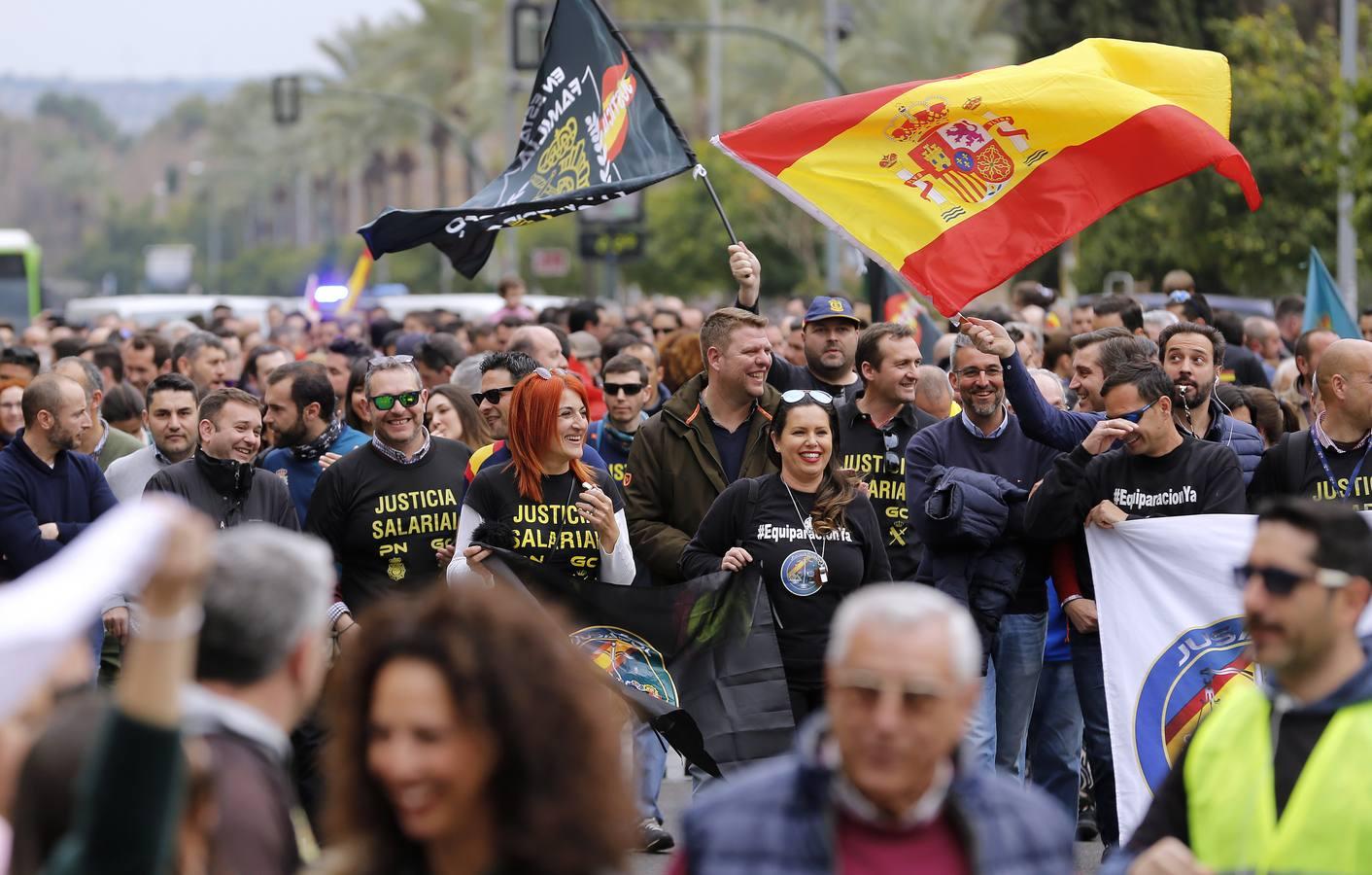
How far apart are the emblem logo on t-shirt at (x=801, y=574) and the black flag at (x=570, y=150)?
7.91 ft

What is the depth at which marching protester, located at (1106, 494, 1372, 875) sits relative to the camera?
3.80m

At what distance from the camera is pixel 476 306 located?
28.5 m

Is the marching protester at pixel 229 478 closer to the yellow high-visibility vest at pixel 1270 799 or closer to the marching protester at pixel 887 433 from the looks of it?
the marching protester at pixel 887 433

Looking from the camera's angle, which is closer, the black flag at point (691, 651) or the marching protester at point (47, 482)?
the black flag at point (691, 651)

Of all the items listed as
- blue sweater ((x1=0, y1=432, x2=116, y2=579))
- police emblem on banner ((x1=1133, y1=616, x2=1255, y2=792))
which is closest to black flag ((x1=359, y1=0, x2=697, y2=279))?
blue sweater ((x1=0, y1=432, x2=116, y2=579))

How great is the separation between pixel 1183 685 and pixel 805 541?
135 cm

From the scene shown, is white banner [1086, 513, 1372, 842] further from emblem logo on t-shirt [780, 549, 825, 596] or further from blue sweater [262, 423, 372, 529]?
blue sweater [262, 423, 372, 529]

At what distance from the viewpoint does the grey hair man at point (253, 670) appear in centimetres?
326

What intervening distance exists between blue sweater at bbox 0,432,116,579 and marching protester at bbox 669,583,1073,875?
18.4 feet

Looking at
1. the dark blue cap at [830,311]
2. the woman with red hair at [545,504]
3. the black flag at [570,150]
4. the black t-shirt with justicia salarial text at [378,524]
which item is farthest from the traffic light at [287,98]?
the woman with red hair at [545,504]

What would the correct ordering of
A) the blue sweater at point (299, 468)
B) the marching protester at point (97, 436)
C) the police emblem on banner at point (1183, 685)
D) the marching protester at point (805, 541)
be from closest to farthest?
the police emblem on banner at point (1183, 685) < the marching protester at point (805, 541) < the blue sweater at point (299, 468) < the marching protester at point (97, 436)

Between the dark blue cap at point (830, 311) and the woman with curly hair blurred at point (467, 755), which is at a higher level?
the dark blue cap at point (830, 311)

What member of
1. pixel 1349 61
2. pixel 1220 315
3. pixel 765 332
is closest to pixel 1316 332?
pixel 1220 315

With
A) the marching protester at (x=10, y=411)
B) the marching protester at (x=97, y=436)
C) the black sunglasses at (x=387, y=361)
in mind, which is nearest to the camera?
the black sunglasses at (x=387, y=361)
